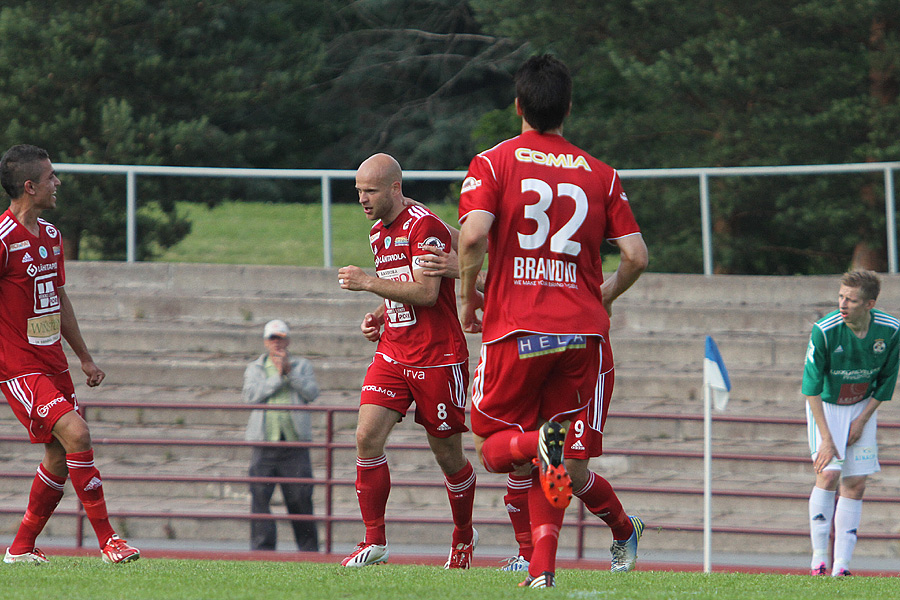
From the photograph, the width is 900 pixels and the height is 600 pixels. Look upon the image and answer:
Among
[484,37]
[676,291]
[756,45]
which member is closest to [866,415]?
[676,291]

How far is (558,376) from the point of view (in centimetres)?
550

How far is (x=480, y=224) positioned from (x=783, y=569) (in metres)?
5.54

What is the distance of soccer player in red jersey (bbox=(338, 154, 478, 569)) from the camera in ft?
21.6

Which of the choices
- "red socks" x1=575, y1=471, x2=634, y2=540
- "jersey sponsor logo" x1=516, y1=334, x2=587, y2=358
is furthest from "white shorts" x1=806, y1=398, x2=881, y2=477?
"jersey sponsor logo" x1=516, y1=334, x2=587, y2=358

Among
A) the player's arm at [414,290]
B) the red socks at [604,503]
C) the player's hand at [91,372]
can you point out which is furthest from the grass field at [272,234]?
the red socks at [604,503]

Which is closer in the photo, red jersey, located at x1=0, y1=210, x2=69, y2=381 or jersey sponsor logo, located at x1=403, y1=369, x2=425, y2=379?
jersey sponsor logo, located at x1=403, y1=369, x2=425, y2=379

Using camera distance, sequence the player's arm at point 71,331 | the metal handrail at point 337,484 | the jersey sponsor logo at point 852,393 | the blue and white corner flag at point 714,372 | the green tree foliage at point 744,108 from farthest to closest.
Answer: the green tree foliage at point 744,108 → the metal handrail at point 337,484 → the blue and white corner flag at point 714,372 → the jersey sponsor logo at point 852,393 → the player's arm at point 71,331

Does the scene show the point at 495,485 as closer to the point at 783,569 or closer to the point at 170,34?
the point at 783,569

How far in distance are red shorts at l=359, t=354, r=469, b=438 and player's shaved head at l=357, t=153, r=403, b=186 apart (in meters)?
1.02

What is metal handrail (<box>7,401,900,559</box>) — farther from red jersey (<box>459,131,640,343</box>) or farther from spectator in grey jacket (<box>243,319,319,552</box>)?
red jersey (<box>459,131,640,343</box>)

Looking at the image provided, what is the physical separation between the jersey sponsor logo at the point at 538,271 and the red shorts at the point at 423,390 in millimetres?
1396

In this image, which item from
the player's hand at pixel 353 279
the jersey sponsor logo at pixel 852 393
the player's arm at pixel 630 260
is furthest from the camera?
the jersey sponsor logo at pixel 852 393

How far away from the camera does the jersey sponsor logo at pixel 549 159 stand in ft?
17.6

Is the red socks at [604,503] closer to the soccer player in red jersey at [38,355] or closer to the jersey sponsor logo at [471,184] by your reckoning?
the jersey sponsor logo at [471,184]
